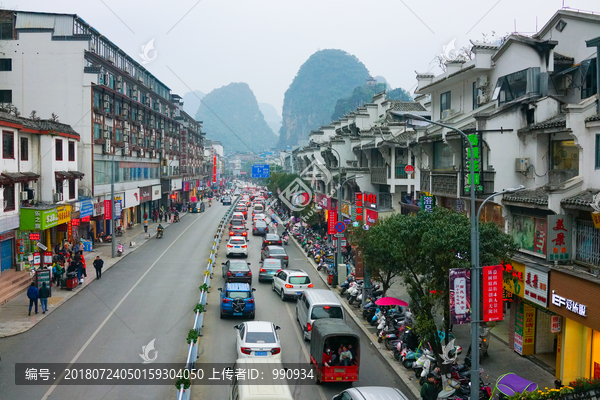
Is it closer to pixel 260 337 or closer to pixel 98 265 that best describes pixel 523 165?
pixel 260 337

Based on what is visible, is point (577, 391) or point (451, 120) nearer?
point (577, 391)

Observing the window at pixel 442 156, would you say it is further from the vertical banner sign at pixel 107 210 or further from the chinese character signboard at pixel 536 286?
the vertical banner sign at pixel 107 210

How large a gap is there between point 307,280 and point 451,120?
1058 centimetres

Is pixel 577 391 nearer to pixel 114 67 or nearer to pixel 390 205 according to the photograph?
pixel 390 205

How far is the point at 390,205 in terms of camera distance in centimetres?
3703

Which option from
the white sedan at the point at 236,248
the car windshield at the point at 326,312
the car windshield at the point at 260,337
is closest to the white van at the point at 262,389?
the car windshield at the point at 260,337

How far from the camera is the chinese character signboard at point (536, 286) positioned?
15.7 meters

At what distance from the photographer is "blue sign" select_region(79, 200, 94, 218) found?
118 ft

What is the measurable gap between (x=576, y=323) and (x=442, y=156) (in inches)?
501

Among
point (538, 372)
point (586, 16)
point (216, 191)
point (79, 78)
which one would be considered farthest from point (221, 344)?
point (216, 191)

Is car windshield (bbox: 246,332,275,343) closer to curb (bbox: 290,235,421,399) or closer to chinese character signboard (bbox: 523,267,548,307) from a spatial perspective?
curb (bbox: 290,235,421,399)

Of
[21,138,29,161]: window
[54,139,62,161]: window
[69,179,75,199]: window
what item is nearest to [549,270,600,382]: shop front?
[21,138,29,161]: window

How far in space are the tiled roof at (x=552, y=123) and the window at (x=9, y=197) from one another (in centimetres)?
2391

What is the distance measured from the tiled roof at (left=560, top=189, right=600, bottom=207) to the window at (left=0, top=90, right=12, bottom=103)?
Result: 39.7 metres
